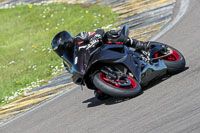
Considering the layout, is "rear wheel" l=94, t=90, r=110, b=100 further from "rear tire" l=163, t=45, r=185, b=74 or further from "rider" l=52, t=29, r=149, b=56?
"rear tire" l=163, t=45, r=185, b=74

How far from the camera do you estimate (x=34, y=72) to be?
1067cm

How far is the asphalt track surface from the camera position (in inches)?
193

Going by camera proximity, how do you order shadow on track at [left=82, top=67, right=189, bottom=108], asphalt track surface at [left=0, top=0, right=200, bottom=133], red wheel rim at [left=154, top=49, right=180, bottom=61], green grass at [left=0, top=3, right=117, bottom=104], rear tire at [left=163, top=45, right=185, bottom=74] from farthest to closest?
green grass at [left=0, top=3, right=117, bottom=104] → red wheel rim at [left=154, top=49, right=180, bottom=61] → rear tire at [left=163, top=45, right=185, bottom=74] → shadow on track at [left=82, top=67, right=189, bottom=108] → asphalt track surface at [left=0, top=0, right=200, bottom=133]

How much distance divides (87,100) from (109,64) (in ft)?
4.45

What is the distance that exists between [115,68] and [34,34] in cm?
848

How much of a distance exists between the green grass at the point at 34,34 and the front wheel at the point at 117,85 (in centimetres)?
393

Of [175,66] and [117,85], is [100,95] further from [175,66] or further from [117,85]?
[175,66]

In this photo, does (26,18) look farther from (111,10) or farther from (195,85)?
(195,85)

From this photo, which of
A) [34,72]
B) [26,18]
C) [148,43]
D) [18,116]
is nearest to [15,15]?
[26,18]

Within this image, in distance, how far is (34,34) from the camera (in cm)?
1438

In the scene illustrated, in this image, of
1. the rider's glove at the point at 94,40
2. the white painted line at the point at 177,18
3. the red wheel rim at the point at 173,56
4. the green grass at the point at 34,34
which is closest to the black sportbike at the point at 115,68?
the rider's glove at the point at 94,40

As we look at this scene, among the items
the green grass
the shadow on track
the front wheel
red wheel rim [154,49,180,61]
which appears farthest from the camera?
the green grass

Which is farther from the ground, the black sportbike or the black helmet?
the black helmet

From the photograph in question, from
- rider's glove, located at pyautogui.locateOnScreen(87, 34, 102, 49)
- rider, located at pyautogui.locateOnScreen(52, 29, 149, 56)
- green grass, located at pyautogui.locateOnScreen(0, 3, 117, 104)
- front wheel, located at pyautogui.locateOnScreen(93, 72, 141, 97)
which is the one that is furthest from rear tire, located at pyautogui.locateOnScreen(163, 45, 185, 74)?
A: green grass, located at pyautogui.locateOnScreen(0, 3, 117, 104)
